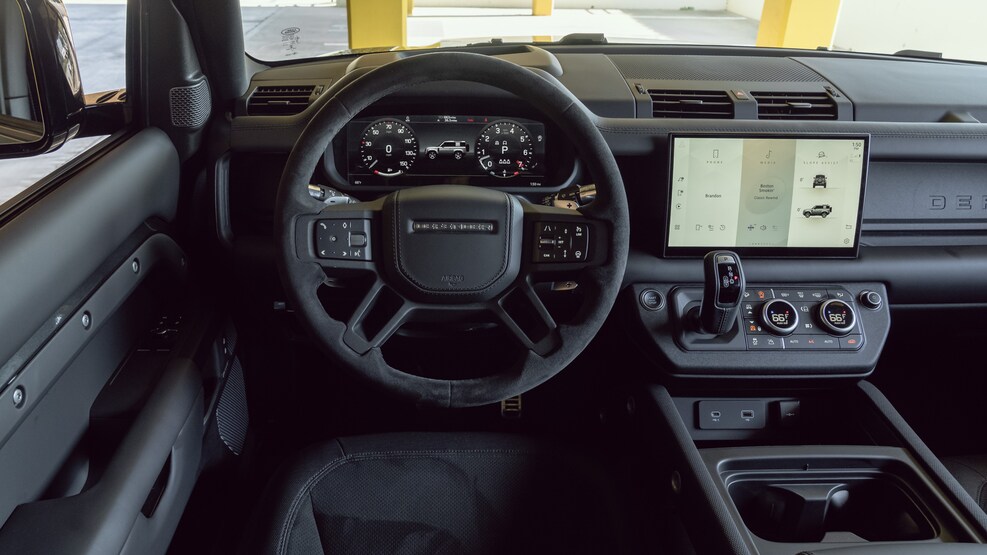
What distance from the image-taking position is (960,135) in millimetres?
1652

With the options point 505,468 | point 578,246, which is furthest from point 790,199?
point 505,468

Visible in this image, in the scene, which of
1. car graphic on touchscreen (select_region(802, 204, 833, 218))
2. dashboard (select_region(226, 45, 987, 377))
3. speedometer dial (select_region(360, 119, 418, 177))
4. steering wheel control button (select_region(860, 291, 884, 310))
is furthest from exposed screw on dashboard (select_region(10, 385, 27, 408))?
steering wheel control button (select_region(860, 291, 884, 310))

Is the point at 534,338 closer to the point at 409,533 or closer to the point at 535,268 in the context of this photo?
the point at 535,268

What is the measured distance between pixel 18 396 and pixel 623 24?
12.6 m

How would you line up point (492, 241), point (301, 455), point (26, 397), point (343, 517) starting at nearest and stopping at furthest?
→ point (26, 397) → point (492, 241) → point (343, 517) → point (301, 455)

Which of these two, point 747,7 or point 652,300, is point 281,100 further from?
point 747,7

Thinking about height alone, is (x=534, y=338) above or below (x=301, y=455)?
above

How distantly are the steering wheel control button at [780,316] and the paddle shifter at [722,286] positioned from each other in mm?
111

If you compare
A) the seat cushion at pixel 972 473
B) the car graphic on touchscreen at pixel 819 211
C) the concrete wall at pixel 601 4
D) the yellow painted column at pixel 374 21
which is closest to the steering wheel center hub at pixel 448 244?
the car graphic on touchscreen at pixel 819 211

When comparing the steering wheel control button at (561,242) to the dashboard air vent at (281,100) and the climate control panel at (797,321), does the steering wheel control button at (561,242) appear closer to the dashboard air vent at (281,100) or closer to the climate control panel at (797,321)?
the climate control panel at (797,321)

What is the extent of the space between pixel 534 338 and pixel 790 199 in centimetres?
64

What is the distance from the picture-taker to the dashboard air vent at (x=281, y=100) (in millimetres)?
1698

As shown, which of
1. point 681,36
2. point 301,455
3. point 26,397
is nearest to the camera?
point 26,397

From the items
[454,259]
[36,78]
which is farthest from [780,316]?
[36,78]
